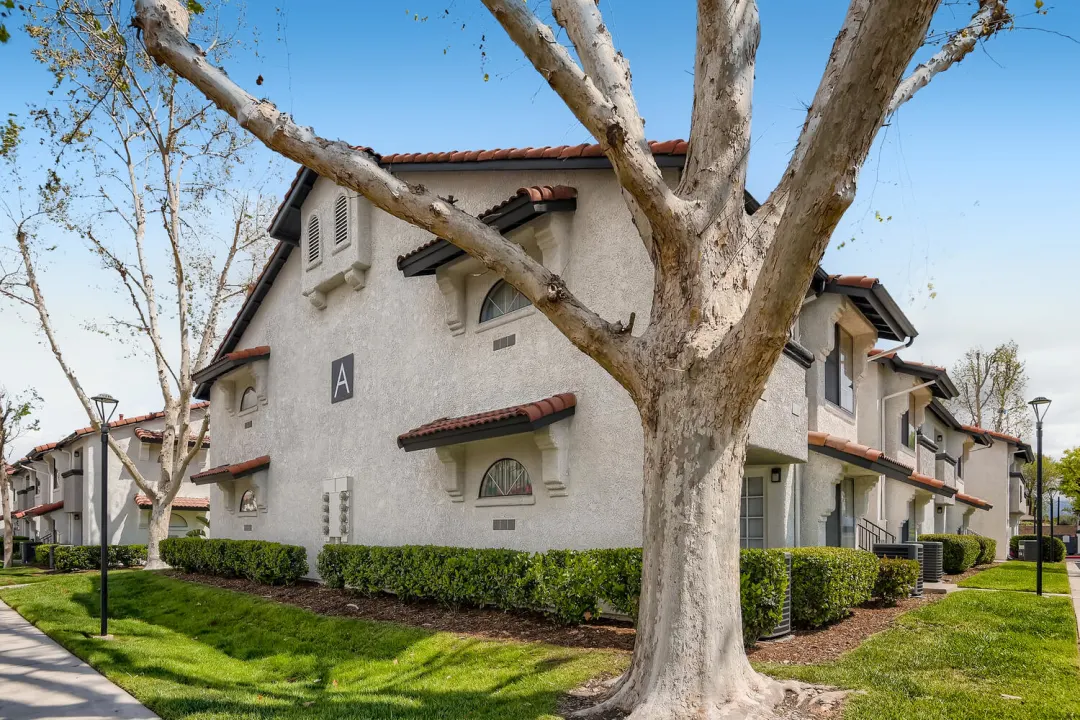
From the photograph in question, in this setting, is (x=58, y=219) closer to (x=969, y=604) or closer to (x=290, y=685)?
(x=290, y=685)

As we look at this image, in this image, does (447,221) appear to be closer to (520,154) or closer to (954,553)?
(520,154)

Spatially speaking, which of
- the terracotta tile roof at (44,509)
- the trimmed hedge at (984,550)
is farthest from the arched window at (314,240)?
the terracotta tile roof at (44,509)

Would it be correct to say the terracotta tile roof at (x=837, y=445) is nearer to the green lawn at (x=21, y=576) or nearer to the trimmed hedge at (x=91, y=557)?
the green lawn at (x=21, y=576)

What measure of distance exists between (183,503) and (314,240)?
740 inches

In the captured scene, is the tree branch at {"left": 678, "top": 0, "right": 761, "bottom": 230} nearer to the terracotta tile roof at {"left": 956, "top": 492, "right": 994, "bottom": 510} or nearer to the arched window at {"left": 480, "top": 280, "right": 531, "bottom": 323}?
the arched window at {"left": 480, "top": 280, "right": 531, "bottom": 323}

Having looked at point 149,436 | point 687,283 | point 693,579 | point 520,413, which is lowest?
point 693,579

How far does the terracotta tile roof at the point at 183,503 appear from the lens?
31.5 m

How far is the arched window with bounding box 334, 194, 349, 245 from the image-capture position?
16641 millimetres

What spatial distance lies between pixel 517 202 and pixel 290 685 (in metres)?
6.80

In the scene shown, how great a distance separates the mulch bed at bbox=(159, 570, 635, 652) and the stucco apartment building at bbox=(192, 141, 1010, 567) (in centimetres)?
112

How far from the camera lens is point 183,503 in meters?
31.9

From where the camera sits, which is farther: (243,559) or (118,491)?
(118,491)

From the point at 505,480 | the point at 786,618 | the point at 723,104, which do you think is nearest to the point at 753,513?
the point at 786,618

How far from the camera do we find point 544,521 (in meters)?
11.5
